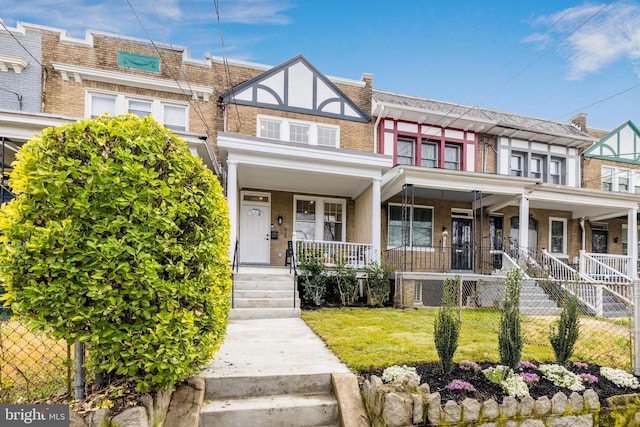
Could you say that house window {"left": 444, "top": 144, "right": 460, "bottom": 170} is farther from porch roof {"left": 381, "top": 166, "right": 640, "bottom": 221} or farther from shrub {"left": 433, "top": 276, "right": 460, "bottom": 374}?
shrub {"left": 433, "top": 276, "right": 460, "bottom": 374}

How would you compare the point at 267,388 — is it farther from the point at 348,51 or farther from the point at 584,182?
the point at 584,182

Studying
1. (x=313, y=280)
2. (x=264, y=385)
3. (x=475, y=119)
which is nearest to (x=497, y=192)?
(x=475, y=119)

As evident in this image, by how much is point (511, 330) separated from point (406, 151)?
9283mm

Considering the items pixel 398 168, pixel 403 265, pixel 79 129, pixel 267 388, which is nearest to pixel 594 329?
pixel 403 265

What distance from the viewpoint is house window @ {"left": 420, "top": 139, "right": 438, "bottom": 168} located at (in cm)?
1218

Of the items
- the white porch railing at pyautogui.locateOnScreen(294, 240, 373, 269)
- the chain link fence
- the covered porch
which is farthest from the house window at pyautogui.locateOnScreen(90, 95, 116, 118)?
the chain link fence

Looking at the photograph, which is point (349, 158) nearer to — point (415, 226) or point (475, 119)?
point (415, 226)

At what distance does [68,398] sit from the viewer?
254cm

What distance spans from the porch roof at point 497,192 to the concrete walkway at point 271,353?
224 inches

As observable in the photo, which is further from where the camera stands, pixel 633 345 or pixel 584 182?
pixel 584 182

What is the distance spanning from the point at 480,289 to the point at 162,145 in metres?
9.40

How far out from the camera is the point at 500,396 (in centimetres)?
316

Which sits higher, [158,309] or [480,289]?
[158,309]

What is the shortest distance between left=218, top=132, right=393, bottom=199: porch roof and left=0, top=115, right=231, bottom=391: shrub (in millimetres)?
5718
